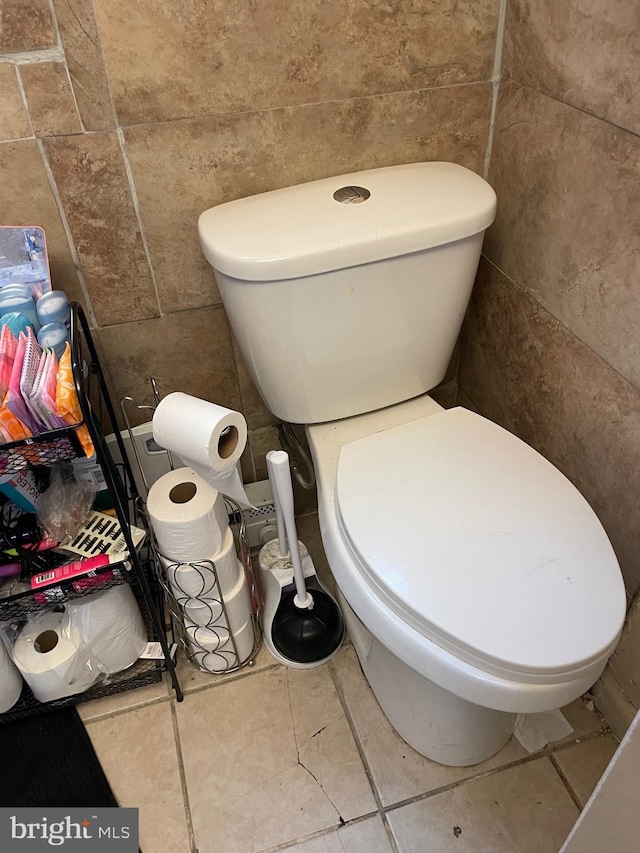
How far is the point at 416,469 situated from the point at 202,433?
1.06 feet

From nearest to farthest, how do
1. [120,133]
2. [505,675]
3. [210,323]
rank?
1. [505,675]
2. [120,133]
3. [210,323]

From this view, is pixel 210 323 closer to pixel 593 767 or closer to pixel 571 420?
pixel 571 420

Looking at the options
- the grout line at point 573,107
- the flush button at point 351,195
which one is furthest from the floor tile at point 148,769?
the grout line at point 573,107

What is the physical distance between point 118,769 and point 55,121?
1061mm

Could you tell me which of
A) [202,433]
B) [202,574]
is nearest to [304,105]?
[202,433]

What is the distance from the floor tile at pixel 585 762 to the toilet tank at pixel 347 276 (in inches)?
27.5

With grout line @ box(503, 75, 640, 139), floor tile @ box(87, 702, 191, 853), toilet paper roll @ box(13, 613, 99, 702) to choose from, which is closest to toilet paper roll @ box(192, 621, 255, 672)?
floor tile @ box(87, 702, 191, 853)

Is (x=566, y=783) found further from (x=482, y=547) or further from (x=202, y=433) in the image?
(x=202, y=433)

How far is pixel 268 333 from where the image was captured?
1035mm

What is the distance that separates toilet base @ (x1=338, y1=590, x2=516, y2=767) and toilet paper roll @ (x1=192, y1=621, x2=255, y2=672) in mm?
236

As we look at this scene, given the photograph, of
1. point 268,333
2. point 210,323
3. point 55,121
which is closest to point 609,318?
point 268,333

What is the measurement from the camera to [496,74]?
109 cm

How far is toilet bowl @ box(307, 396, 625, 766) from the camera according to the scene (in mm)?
785

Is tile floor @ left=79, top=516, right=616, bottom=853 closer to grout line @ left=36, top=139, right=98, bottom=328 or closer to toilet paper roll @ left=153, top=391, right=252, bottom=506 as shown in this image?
toilet paper roll @ left=153, top=391, right=252, bottom=506
